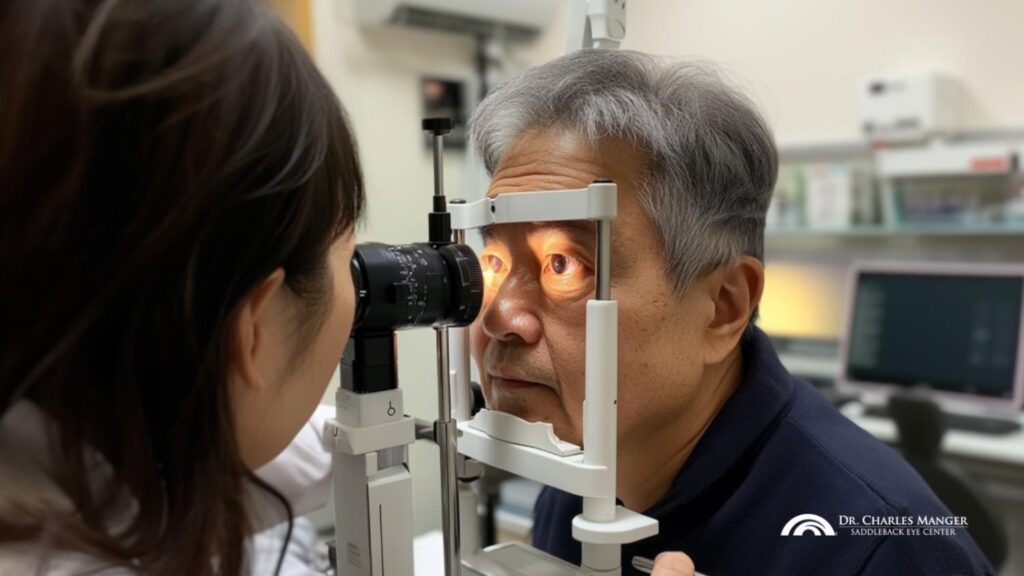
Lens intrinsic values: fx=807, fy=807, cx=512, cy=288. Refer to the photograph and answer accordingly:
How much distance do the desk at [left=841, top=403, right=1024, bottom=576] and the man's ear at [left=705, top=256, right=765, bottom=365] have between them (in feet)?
4.75

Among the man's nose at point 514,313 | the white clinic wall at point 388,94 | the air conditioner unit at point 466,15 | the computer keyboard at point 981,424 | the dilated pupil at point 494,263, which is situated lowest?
the computer keyboard at point 981,424

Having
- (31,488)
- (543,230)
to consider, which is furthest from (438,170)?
(31,488)

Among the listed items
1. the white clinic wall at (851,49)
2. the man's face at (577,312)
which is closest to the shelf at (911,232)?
the white clinic wall at (851,49)

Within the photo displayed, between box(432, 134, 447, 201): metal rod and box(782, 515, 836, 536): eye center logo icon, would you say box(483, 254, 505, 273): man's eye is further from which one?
box(782, 515, 836, 536): eye center logo icon

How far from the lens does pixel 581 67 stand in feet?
3.41

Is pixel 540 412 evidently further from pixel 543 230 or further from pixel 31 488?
pixel 31 488

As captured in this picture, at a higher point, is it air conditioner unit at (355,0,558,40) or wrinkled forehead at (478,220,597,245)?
air conditioner unit at (355,0,558,40)

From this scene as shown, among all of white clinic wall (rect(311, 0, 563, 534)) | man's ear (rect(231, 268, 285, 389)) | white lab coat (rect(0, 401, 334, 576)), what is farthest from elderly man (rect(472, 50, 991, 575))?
white clinic wall (rect(311, 0, 563, 534))

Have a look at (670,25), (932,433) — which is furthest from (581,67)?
(932,433)

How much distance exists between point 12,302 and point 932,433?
7.84 ft

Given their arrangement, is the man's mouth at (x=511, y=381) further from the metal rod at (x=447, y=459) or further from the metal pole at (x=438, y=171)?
the metal pole at (x=438, y=171)

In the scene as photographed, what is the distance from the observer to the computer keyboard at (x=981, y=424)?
8.37 ft

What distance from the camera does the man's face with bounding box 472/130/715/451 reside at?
98 centimetres

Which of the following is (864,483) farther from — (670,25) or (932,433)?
(932,433)
